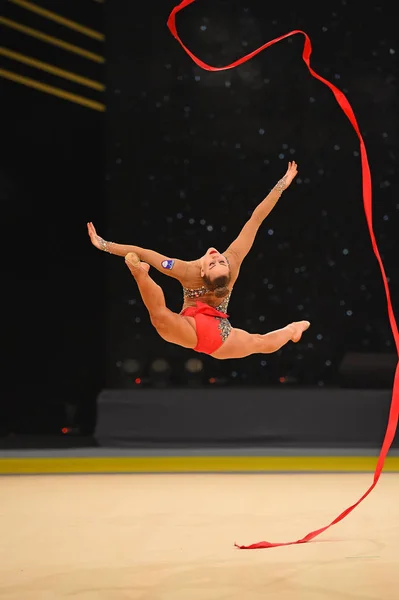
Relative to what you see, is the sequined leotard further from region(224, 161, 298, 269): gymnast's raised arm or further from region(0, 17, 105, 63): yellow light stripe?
region(0, 17, 105, 63): yellow light stripe

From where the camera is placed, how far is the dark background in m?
8.60

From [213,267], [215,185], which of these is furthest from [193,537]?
[215,185]

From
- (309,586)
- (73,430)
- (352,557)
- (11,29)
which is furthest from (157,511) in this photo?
(11,29)

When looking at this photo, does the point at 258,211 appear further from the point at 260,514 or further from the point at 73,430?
the point at 73,430

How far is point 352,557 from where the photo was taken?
4.84 meters

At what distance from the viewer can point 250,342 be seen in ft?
15.8

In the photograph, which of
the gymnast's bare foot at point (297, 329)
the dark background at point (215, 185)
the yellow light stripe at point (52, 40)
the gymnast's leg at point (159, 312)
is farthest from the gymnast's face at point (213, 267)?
the yellow light stripe at point (52, 40)

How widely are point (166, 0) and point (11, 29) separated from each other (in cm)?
145

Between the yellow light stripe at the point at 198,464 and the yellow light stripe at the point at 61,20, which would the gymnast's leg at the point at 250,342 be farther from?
the yellow light stripe at the point at 61,20

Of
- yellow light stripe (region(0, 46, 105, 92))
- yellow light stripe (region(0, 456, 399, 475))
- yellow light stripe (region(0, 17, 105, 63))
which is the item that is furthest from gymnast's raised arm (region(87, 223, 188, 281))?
yellow light stripe (region(0, 17, 105, 63))

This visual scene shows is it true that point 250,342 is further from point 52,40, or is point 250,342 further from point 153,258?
point 52,40

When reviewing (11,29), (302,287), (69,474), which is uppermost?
(11,29)

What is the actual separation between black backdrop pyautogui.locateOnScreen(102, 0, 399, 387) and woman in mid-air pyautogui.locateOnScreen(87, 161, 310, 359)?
376 cm

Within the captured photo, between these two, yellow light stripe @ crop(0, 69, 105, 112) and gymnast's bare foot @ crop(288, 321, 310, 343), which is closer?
gymnast's bare foot @ crop(288, 321, 310, 343)
